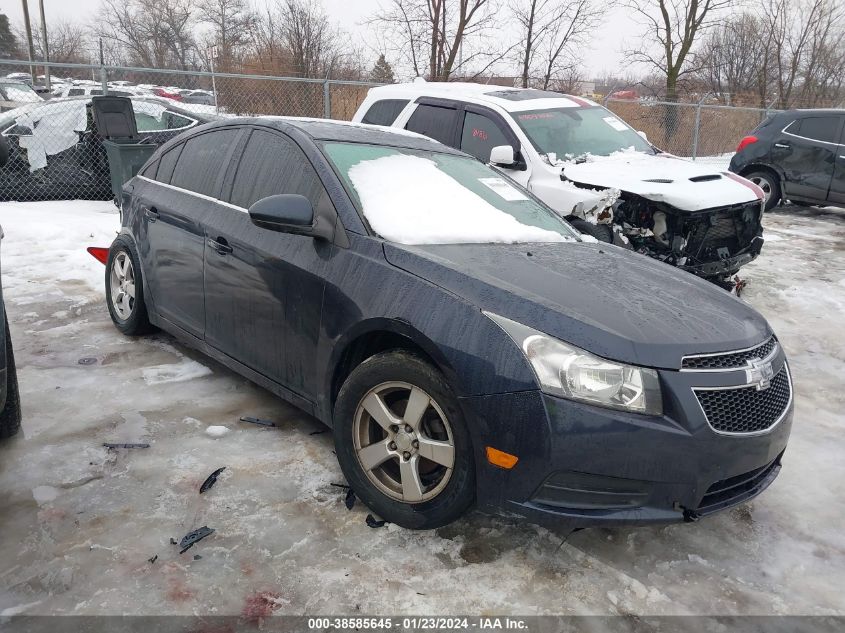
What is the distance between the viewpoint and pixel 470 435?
2449 mm

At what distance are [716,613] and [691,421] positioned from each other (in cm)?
73

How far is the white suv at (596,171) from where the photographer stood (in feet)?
19.1

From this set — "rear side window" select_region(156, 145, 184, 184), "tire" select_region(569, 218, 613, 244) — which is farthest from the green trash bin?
"tire" select_region(569, 218, 613, 244)

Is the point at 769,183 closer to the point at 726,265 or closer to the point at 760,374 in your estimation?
the point at 726,265

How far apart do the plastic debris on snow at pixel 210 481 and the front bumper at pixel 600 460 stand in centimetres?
132

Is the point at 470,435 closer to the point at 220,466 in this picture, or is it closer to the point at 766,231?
the point at 220,466

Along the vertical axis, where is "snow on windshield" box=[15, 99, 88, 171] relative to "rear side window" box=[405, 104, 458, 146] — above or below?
below

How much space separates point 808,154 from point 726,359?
1026 cm

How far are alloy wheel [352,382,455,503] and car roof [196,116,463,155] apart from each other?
1.50m

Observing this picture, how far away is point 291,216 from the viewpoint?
298cm

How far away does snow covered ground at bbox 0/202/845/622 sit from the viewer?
94.6 inches

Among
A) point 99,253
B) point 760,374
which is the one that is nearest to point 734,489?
point 760,374

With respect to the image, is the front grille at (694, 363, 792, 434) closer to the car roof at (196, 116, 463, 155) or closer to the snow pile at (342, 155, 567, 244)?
the snow pile at (342, 155, 567, 244)

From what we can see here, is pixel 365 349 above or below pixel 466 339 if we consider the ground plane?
below
